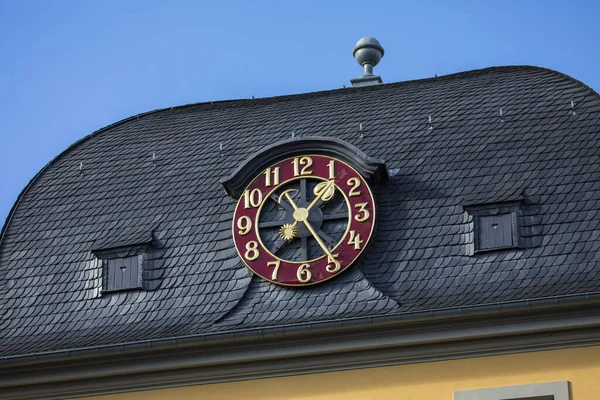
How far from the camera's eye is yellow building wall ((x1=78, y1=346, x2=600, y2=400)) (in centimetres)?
2630

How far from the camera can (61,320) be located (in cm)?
2861

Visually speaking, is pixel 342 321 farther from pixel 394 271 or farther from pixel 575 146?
pixel 575 146

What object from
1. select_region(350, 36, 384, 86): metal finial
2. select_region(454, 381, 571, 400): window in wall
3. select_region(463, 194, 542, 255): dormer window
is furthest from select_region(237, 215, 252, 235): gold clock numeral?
select_region(350, 36, 384, 86): metal finial

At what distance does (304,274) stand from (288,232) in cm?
70

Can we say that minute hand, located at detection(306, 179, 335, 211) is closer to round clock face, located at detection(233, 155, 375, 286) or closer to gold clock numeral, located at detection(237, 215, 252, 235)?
round clock face, located at detection(233, 155, 375, 286)

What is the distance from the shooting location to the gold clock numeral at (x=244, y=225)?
93.8 ft

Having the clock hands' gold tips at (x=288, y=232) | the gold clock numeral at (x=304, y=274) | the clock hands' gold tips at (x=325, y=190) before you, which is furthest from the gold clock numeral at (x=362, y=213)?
the gold clock numeral at (x=304, y=274)

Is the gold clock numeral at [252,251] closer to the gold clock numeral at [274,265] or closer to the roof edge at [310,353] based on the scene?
the gold clock numeral at [274,265]

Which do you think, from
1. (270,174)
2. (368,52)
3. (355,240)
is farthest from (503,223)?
(368,52)

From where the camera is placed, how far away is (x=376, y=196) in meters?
28.6

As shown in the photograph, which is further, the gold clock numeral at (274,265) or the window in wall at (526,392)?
the gold clock numeral at (274,265)

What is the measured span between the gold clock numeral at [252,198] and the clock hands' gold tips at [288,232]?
62 cm

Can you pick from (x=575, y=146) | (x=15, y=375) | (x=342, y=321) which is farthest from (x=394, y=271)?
(x=15, y=375)

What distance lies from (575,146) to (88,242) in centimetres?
663
